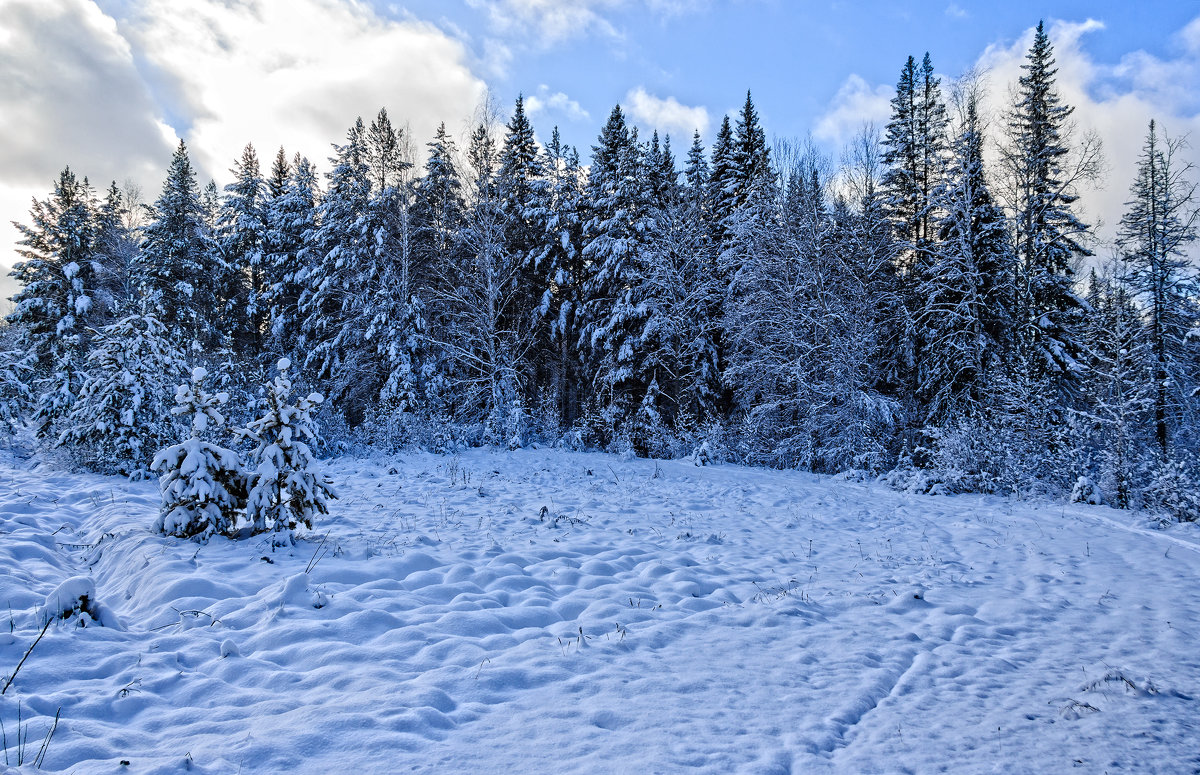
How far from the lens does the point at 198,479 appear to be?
5.93 meters

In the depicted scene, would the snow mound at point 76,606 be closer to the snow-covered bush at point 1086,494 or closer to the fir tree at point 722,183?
the snow-covered bush at point 1086,494

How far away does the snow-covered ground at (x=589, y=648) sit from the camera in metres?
2.86

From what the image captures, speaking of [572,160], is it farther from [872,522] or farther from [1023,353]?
[872,522]

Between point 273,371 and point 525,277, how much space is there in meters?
12.4

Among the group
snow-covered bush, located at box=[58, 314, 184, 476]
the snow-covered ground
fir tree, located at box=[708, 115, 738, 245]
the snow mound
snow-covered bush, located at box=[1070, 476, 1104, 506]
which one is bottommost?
the snow-covered ground

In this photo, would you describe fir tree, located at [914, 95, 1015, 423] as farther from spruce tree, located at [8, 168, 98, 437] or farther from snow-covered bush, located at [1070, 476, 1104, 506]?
spruce tree, located at [8, 168, 98, 437]

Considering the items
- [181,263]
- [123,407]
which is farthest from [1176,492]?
[181,263]

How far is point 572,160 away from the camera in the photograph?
2566 cm

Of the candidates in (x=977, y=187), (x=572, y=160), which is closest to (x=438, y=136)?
(x=572, y=160)

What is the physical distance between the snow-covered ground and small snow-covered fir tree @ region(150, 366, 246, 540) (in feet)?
0.89

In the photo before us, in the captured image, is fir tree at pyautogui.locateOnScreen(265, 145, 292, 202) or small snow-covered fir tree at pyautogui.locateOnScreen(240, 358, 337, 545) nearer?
small snow-covered fir tree at pyautogui.locateOnScreen(240, 358, 337, 545)

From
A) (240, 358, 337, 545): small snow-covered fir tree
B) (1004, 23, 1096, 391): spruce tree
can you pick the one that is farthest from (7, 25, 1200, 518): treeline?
(240, 358, 337, 545): small snow-covered fir tree

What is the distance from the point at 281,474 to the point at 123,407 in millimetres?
6520

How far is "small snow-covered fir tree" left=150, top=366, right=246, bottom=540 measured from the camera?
5910 millimetres
